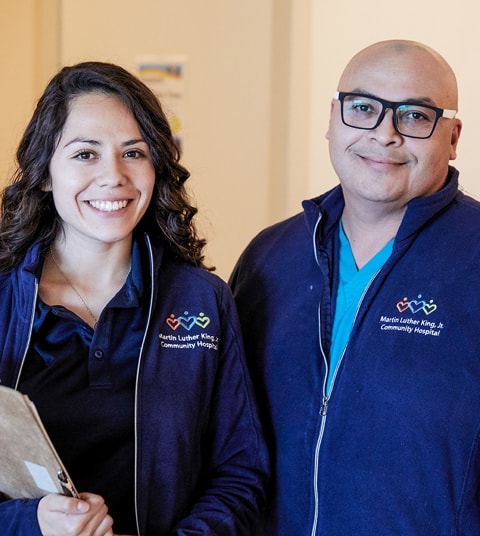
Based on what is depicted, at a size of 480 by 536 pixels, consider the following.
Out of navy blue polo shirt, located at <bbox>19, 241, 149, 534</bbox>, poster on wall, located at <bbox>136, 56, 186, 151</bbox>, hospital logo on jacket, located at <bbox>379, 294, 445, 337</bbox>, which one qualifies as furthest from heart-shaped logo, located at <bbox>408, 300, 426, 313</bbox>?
poster on wall, located at <bbox>136, 56, 186, 151</bbox>

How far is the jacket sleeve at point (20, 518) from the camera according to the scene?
1.62 metres

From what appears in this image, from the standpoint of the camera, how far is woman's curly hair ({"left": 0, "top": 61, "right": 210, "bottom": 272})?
1.90 meters

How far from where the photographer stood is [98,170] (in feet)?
6.07

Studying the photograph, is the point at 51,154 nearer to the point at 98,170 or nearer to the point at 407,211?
the point at 98,170

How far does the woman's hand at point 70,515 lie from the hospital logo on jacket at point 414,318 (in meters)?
0.73

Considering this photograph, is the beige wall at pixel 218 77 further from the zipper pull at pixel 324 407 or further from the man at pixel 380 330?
the zipper pull at pixel 324 407

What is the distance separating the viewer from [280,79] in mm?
4023

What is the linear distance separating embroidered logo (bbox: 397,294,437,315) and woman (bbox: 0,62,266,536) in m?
0.39

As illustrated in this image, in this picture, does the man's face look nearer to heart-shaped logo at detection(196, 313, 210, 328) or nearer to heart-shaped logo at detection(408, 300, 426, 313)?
heart-shaped logo at detection(408, 300, 426, 313)

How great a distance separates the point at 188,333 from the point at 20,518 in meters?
0.53

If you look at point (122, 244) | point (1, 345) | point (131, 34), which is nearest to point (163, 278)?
point (122, 244)

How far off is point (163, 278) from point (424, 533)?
31.7 inches

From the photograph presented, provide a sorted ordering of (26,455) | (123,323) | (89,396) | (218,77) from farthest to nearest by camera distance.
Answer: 1. (218,77)
2. (123,323)
3. (89,396)
4. (26,455)

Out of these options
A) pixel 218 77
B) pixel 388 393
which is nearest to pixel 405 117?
pixel 388 393
